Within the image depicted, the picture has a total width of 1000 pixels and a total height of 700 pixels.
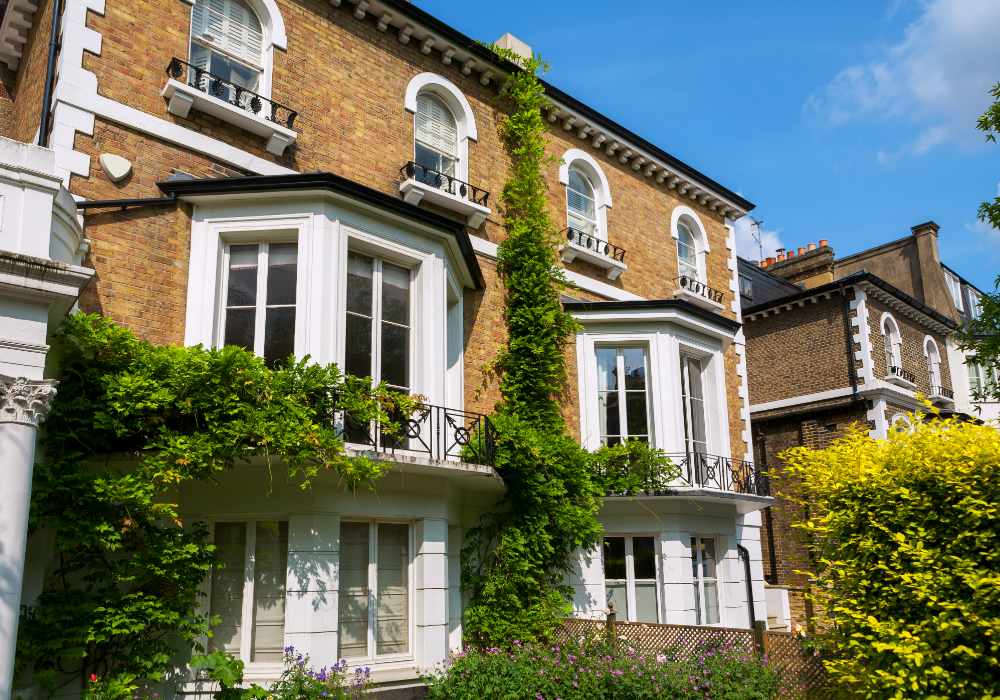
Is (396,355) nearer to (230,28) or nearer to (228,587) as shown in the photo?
(228,587)

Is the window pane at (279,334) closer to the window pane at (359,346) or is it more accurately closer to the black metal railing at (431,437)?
the window pane at (359,346)

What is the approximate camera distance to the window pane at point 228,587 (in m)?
8.50

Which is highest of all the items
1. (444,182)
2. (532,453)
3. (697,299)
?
(444,182)

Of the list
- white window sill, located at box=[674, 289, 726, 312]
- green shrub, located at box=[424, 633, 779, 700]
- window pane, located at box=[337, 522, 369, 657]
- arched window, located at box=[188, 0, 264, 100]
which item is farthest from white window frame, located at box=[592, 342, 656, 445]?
arched window, located at box=[188, 0, 264, 100]

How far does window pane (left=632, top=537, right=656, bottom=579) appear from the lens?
13516mm

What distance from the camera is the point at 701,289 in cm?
1759

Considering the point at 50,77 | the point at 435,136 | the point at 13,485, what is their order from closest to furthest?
the point at 13,485, the point at 50,77, the point at 435,136

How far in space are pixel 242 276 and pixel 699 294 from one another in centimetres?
1120

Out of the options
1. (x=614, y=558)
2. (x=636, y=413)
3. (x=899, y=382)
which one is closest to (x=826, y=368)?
(x=899, y=382)

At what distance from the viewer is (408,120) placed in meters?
12.6

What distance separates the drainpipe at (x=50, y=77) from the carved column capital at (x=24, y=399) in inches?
157

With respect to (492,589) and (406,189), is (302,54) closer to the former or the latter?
(406,189)

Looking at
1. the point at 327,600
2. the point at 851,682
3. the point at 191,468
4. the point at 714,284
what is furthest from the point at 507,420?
the point at 714,284

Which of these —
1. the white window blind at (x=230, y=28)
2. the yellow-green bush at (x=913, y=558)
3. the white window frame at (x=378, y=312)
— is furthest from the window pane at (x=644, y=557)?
the white window blind at (x=230, y=28)
